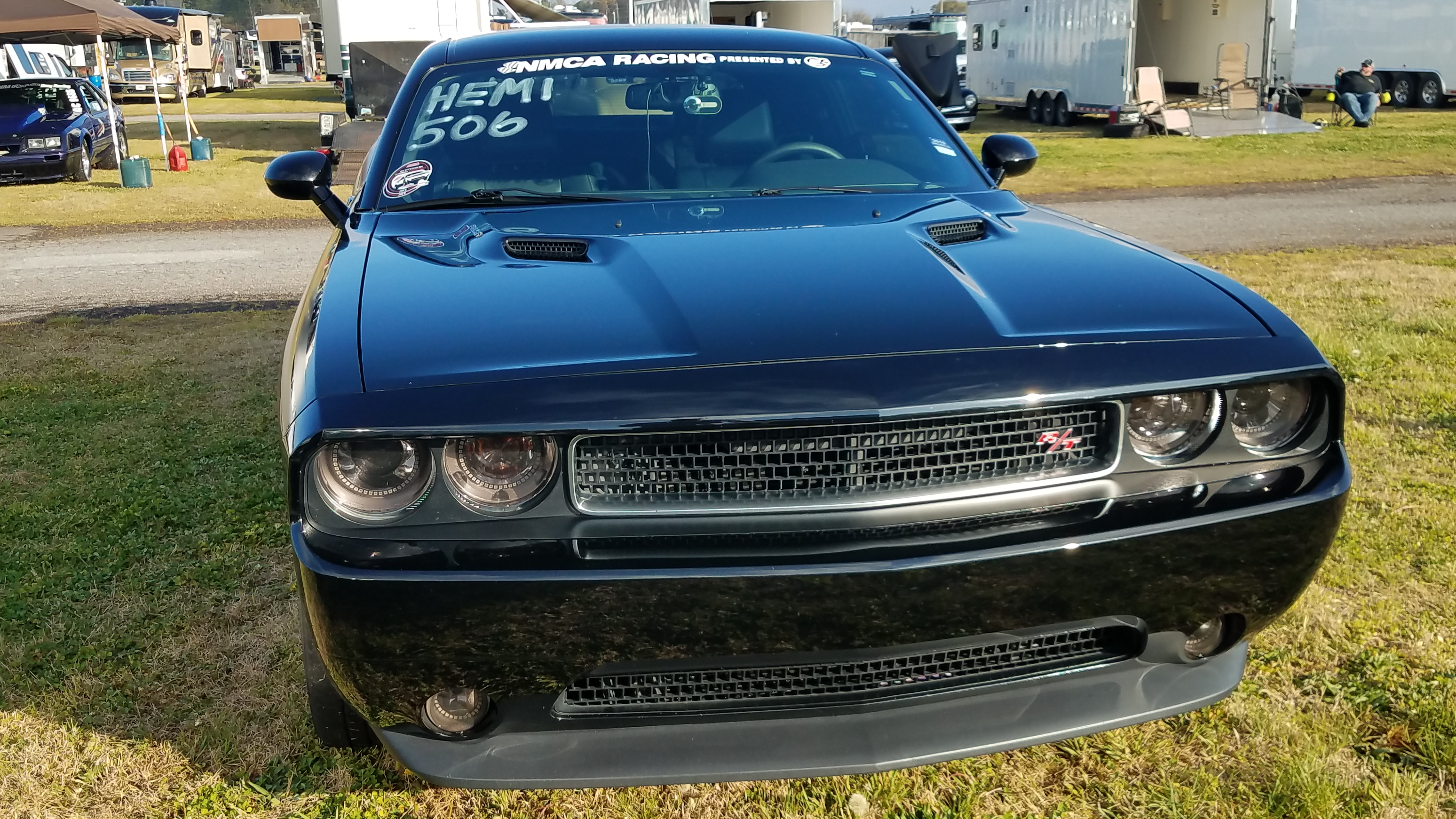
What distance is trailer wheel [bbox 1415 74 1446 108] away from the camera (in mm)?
23188

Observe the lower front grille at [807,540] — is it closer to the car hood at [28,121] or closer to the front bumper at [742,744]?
the front bumper at [742,744]

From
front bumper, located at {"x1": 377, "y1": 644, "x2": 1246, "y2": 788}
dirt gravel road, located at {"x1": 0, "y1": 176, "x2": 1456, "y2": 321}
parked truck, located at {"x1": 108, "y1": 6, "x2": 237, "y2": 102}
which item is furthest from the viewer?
parked truck, located at {"x1": 108, "y1": 6, "x2": 237, "y2": 102}

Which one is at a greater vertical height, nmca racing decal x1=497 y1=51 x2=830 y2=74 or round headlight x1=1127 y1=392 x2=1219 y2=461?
nmca racing decal x1=497 y1=51 x2=830 y2=74

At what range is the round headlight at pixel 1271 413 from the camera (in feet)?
6.97

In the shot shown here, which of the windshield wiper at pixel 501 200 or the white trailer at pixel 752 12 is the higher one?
the white trailer at pixel 752 12

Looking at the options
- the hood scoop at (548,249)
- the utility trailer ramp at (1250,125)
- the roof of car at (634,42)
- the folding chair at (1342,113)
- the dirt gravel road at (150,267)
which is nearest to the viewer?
the hood scoop at (548,249)

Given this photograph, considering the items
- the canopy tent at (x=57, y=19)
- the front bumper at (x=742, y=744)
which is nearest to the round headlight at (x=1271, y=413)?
the front bumper at (x=742, y=744)

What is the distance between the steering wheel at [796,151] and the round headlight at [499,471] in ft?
5.25

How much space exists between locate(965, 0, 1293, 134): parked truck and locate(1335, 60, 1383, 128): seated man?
3.49 ft

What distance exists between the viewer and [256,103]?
35375 millimetres

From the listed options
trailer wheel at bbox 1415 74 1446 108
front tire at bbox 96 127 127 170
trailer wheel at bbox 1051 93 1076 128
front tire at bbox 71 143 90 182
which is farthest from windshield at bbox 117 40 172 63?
trailer wheel at bbox 1415 74 1446 108

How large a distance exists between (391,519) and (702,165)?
5.40 feet

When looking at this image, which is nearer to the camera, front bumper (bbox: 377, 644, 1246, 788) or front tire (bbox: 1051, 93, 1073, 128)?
front bumper (bbox: 377, 644, 1246, 788)

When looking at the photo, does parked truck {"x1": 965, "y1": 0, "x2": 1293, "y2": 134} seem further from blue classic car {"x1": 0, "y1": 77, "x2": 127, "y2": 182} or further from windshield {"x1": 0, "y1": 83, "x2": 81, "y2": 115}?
windshield {"x1": 0, "y1": 83, "x2": 81, "y2": 115}
